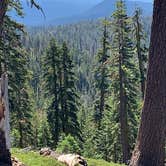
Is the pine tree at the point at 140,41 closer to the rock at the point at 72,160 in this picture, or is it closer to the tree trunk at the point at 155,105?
the rock at the point at 72,160

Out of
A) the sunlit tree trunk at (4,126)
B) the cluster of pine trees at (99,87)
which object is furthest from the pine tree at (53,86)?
the sunlit tree trunk at (4,126)

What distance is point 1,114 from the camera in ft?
32.8

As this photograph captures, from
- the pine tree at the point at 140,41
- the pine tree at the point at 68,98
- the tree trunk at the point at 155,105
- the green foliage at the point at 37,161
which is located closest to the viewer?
the tree trunk at the point at 155,105

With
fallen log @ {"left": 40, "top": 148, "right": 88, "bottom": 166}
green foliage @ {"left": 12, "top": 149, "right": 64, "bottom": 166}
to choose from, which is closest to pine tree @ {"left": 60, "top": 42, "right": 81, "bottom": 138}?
fallen log @ {"left": 40, "top": 148, "right": 88, "bottom": 166}

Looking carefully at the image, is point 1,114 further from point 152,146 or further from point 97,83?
point 97,83

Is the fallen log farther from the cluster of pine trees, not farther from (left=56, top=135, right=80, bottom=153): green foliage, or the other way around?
the cluster of pine trees

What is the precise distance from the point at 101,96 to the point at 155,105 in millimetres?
45025

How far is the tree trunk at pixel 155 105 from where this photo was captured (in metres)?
9.99

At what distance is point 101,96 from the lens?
55344mm

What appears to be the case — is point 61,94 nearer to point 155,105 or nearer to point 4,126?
point 155,105

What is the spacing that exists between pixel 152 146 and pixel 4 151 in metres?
3.28

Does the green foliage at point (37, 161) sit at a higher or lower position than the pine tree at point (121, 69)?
lower

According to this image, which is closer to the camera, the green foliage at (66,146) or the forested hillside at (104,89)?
the green foliage at (66,146)

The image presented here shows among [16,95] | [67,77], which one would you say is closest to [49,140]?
[67,77]
